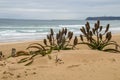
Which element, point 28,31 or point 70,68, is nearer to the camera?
point 70,68

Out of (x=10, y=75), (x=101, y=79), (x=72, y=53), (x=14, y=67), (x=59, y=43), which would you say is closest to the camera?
(x=101, y=79)

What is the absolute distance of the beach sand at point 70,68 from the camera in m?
4.80

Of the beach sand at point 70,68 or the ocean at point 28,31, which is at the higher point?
the beach sand at point 70,68

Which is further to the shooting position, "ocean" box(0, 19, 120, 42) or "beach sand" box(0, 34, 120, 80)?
"ocean" box(0, 19, 120, 42)

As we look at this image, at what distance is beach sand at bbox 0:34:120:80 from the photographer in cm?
480

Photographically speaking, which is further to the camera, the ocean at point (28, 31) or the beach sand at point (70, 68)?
the ocean at point (28, 31)

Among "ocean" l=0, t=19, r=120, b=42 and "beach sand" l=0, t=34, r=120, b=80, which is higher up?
"beach sand" l=0, t=34, r=120, b=80

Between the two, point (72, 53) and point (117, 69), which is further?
point (72, 53)

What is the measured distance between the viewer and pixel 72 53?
592 centimetres

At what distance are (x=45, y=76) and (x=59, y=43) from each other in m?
2.23

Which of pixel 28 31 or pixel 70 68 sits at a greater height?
pixel 70 68

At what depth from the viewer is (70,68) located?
516 cm

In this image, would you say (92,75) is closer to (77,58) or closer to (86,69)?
(86,69)

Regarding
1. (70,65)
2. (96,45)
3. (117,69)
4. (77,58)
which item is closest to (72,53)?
(77,58)
